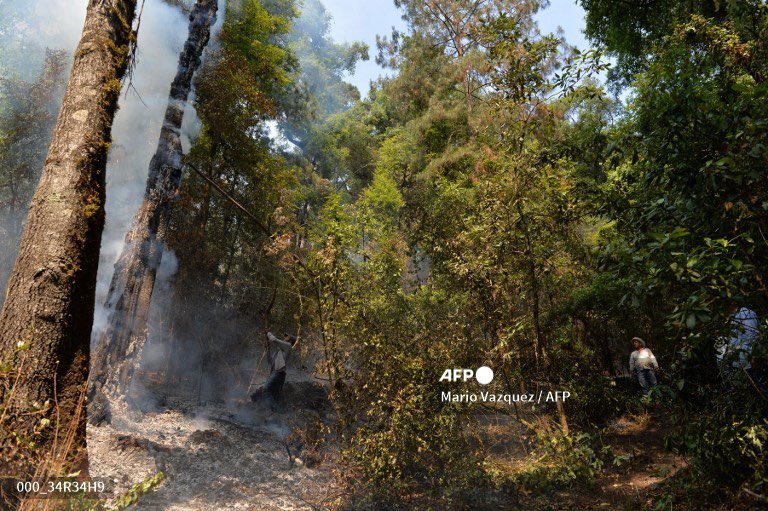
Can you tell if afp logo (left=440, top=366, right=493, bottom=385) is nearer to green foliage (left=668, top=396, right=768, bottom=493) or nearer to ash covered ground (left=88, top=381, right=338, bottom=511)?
ash covered ground (left=88, top=381, right=338, bottom=511)

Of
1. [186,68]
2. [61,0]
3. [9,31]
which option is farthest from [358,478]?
[9,31]

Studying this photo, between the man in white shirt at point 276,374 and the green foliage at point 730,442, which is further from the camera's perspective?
the man in white shirt at point 276,374

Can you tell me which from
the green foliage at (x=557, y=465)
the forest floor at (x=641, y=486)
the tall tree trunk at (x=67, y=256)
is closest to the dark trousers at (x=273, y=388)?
the forest floor at (x=641, y=486)

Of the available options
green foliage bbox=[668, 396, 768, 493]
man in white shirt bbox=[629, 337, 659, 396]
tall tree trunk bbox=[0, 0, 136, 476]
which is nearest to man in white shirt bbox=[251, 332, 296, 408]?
tall tree trunk bbox=[0, 0, 136, 476]

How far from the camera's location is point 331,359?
5.72 m

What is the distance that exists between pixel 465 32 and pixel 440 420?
54.9 ft

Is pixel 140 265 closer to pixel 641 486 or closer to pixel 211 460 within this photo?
pixel 211 460

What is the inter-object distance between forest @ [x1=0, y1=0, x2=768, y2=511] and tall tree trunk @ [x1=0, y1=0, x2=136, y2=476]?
0.7 inches

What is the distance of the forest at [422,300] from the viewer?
3197mm

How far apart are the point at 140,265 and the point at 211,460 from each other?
369cm

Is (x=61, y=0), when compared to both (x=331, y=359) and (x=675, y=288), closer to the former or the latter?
(x=331, y=359)

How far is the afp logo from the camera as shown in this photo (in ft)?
19.0

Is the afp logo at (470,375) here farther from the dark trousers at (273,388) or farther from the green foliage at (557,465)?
the dark trousers at (273,388)

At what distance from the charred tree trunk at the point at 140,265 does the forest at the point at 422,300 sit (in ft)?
0.16
